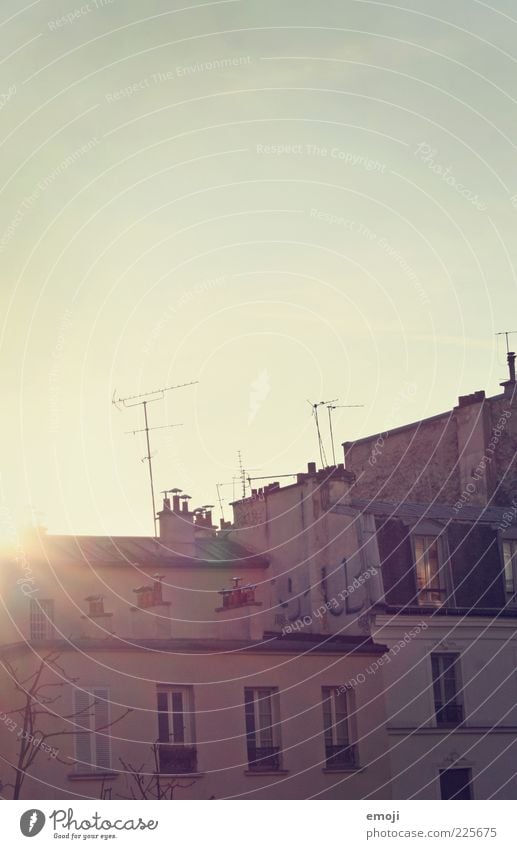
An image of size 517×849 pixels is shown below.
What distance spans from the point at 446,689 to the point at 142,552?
25.0ft

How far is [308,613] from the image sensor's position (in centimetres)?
3322

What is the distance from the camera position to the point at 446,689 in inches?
1235

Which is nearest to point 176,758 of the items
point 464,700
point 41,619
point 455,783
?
point 41,619

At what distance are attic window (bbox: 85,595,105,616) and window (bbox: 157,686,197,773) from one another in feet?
9.59

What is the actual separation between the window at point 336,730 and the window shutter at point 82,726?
5.10 meters

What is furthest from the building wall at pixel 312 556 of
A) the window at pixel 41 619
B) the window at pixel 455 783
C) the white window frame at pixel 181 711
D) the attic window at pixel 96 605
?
the white window frame at pixel 181 711

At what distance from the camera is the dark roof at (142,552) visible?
108ft

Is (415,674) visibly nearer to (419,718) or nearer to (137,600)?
(419,718)

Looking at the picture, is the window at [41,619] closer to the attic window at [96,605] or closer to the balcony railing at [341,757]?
the attic window at [96,605]

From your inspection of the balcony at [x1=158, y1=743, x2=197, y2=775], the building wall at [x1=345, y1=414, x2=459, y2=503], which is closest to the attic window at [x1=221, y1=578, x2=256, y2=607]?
the balcony at [x1=158, y1=743, x2=197, y2=775]

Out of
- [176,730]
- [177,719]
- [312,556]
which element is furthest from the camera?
[312,556]

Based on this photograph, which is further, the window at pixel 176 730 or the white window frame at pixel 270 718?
the white window frame at pixel 270 718

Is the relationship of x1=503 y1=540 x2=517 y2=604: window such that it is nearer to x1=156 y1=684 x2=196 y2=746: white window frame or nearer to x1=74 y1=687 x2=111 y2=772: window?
x1=156 y1=684 x2=196 y2=746: white window frame

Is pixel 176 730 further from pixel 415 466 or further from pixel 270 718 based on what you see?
pixel 415 466
